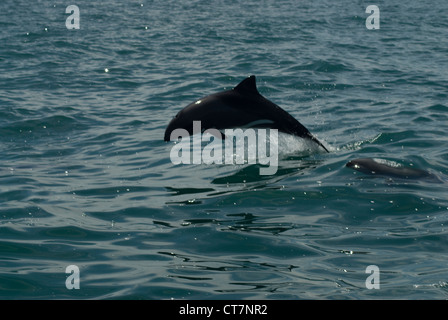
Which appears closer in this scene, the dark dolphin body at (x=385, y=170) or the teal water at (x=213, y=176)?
the teal water at (x=213, y=176)

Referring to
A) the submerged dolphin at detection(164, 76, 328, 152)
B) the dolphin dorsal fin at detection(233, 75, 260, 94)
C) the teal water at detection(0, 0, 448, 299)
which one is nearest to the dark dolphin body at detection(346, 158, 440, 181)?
the teal water at detection(0, 0, 448, 299)

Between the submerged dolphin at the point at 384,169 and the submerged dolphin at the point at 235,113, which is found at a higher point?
the submerged dolphin at the point at 235,113

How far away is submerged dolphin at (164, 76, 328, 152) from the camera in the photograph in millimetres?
11258

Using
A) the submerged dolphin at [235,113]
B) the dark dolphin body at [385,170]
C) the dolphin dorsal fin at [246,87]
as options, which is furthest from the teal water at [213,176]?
the dolphin dorsal fin at [246,87]

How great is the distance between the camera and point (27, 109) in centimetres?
1684

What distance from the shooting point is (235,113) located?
11.3 meters

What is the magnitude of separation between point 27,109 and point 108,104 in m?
1.98

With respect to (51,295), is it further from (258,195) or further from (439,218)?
(439,218)

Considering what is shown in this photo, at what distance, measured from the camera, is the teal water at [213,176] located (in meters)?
7.43

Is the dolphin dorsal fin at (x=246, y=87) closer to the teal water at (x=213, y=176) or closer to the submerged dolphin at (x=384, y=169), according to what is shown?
the teal water at (x=213, y=176)

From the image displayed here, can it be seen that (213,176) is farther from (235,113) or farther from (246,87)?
(246,87)

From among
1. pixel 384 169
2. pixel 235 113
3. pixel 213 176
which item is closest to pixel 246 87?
pixel 235 113
